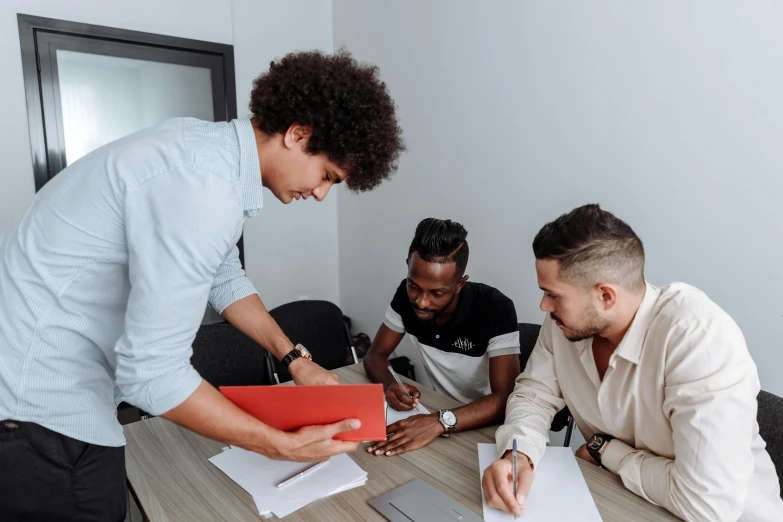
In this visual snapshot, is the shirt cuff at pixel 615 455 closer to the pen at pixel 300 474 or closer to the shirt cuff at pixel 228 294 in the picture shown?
the pen at pixel 300 474

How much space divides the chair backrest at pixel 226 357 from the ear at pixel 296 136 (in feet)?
4.46

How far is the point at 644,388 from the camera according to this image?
1.24 m

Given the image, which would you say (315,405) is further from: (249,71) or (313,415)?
(249,71)

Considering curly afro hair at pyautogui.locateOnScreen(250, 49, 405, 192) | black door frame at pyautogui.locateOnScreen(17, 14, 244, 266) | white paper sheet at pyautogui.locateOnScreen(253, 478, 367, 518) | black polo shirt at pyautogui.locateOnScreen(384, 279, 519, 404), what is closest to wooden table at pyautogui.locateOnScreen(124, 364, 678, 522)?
white paper sheet at pyautogui.locateOnScreen(253, 478, 367, 518)

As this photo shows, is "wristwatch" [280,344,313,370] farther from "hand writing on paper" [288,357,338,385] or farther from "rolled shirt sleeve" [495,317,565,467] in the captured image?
"rolled shirt sleeve" [495,317,565,467]

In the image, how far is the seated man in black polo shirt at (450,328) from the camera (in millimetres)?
1804

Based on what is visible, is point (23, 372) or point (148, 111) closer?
point (23, 372)

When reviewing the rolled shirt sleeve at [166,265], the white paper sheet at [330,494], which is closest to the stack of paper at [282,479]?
the white paper sheet at [330,494]

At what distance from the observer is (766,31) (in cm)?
166

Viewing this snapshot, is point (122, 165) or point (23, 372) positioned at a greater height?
point (122, 165)

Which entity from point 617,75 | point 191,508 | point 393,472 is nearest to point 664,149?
point 617,75

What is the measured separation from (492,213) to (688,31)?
3.73ft

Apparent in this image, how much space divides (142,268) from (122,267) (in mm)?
163

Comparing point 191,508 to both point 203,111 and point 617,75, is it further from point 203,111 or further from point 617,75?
point 203,111
